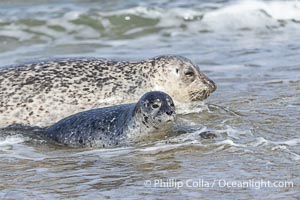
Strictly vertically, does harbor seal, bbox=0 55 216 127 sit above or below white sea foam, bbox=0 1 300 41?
below

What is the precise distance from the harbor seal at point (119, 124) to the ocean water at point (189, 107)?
11 centimetres

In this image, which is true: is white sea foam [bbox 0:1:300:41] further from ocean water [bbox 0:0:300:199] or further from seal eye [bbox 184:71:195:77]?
seal eye [bbox 184:71:195:77]

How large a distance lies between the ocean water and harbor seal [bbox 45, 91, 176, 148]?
0.37ft

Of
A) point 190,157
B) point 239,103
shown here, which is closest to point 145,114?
point 190,157

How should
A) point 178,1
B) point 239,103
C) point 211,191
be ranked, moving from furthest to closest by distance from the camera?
point 178,1 → point 239,103 → point 211,191

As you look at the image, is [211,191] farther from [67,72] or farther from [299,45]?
[299,45]

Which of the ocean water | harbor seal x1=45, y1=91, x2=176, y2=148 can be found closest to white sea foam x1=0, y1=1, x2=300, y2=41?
the ocean water

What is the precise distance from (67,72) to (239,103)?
1.45 meters

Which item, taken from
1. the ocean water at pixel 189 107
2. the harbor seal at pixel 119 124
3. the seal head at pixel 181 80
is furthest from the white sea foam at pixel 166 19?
the harbor seal at pixel 119 124

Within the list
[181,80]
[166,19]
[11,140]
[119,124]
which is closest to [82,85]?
[181,80]

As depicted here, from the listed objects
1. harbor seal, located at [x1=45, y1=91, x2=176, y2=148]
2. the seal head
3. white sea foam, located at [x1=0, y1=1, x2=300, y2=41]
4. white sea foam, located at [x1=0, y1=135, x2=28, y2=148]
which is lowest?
white sea foam, located at [x1=0, y1=135, x2=28, y2=148]

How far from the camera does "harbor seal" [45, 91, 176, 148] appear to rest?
21.2ft

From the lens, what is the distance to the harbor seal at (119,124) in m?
6.46

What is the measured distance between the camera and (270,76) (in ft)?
30.0
